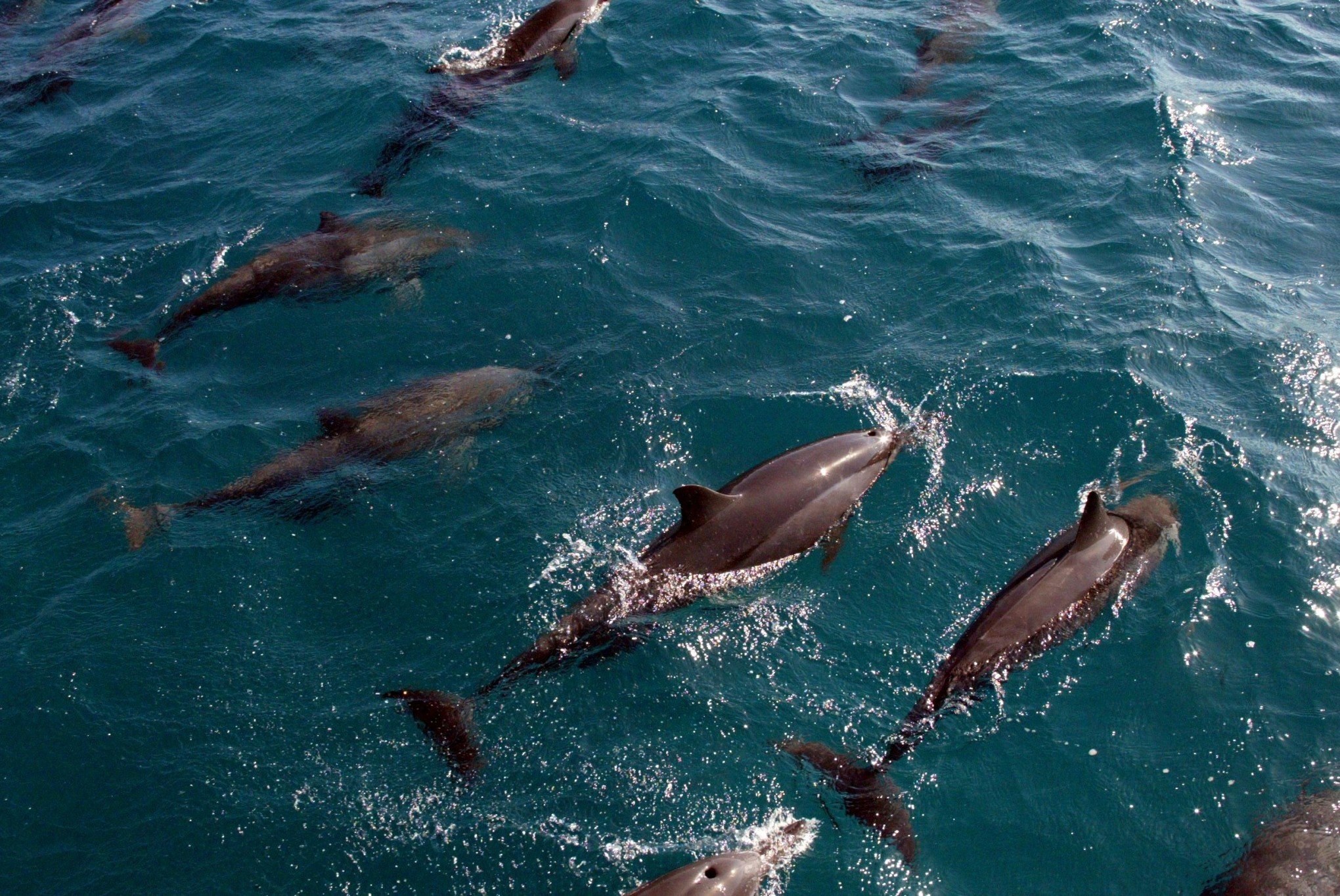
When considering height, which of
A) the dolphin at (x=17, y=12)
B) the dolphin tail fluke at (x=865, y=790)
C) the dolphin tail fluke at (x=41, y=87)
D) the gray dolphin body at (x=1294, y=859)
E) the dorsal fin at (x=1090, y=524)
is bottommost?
the dolphin tail fluke at (x=865, y=790)

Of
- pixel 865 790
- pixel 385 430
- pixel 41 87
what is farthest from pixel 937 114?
pixel 41 87

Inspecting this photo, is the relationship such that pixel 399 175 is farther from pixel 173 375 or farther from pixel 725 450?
pixel 725 450

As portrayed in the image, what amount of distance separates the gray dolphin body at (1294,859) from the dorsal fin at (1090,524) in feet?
7.97

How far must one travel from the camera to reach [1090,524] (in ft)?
28.2

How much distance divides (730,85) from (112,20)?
38.9 feet

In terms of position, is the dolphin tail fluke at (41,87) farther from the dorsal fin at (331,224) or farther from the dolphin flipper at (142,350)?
the dolphin flipper at (142,350)

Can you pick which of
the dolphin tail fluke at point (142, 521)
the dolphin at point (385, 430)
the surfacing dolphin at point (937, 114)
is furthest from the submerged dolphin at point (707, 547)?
the surfacing dolphin at point (937, 114)

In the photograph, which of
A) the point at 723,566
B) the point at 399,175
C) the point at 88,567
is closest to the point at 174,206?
the point at 399,175

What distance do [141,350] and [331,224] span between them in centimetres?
292

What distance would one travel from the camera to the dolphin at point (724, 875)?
6750 mm

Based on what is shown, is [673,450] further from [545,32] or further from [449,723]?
[545,32]

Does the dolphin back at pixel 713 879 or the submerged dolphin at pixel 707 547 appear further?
the submerged dolphin at pixel 707 547

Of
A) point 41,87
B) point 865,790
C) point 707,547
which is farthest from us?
point 41,87

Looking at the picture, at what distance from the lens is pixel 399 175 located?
47.0 feet
